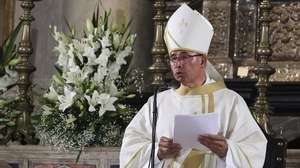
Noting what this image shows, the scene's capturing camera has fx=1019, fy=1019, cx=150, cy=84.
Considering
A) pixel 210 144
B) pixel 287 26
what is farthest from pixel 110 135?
pixel 287 26

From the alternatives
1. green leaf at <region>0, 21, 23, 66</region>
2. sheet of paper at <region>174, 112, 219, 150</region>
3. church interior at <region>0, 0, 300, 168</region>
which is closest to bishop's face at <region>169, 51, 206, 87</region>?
sheet of paper at <region>174, 112, 219, 150</region>

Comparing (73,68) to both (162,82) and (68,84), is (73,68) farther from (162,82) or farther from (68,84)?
(162,82)

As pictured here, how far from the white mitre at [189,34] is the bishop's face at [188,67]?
0.04 metres

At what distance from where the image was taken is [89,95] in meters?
7.40

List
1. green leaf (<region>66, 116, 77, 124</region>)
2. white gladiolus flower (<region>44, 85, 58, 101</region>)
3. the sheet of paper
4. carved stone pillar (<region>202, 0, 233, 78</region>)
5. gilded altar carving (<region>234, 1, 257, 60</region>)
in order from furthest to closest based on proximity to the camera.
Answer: gilded altar carving (<region>234, 1, 257, 60</region>), carved stone pillar (<region>202, 0, 233, 78</region>), white gladiolus flower (<region>44, 85, 58, 101</region>), green leaf (<region>66, 116, 77, 124</region>), the sheet of paper

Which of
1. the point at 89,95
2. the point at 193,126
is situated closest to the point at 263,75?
the point at 89,95

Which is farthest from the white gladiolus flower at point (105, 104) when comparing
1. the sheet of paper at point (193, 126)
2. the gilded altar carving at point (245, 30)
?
the gilded altar carving at point (245, 30)

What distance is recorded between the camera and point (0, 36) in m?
10.2

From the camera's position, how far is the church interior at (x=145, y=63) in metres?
7.41

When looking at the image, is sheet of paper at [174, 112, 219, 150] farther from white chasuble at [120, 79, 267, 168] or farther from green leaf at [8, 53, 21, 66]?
green leaf at [8, 53, 21, 66]

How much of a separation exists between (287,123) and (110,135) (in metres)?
2.01

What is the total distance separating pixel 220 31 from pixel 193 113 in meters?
2.93

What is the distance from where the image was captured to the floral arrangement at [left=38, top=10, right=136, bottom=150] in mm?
7371

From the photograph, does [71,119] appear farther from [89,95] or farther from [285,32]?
[285,32]
